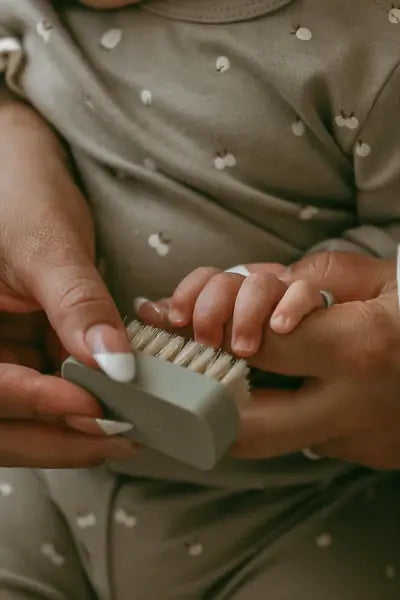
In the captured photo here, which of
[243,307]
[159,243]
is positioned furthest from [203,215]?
[243,307]

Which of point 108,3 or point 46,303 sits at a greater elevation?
point 108,3

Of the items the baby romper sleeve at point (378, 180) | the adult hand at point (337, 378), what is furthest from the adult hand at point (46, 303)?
the baby romper sleeve at point (378, 180)

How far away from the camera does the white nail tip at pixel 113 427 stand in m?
0.53

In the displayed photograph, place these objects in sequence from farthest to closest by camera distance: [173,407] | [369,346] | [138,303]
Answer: [138,303], [369,346], [173,407]

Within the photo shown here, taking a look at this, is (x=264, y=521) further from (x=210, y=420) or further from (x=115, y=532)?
(x=210, y=420)

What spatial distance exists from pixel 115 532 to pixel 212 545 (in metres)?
0.08

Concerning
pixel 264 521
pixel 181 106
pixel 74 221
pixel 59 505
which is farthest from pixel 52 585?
pixel 181 106

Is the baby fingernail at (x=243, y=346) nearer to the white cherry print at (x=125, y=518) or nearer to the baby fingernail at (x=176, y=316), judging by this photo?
the baby fingernail at (x=176, y=316)

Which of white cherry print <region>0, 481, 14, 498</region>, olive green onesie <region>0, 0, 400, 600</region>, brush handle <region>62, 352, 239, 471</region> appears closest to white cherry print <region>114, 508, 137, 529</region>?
olive green onesie <region>0, 0, 400, 600</region>

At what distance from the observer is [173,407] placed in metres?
0.46

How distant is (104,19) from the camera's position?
2.31ft

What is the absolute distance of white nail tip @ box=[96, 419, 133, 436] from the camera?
528 mm

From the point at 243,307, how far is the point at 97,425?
0.12 metres

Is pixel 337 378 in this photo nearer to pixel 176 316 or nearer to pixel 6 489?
pixel 176 316
